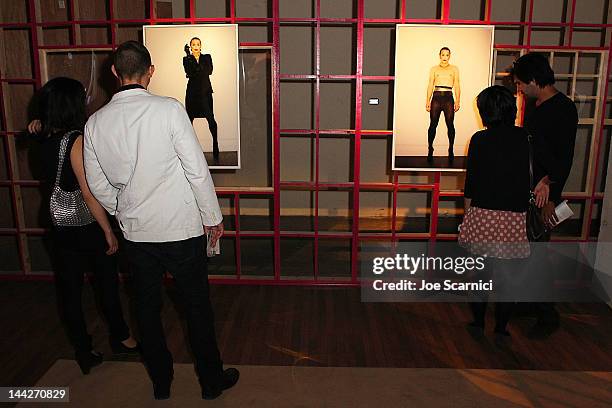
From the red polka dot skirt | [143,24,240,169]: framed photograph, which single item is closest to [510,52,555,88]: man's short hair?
the red polka dot skirt

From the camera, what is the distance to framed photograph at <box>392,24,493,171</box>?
3500 millimetres

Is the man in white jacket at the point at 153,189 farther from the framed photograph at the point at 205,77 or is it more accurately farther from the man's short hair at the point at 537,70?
the man's short hair at the point at 537,70

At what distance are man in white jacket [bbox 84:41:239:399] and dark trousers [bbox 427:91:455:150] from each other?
202 centimetres

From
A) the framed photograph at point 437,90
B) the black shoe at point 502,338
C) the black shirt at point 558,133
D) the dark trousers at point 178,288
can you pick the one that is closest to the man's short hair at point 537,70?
the black shirt at point 558,133

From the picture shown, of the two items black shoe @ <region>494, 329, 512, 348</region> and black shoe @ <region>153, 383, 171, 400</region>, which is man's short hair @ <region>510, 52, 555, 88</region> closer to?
black shoe @ <region>494, 329, 512, 348</region>

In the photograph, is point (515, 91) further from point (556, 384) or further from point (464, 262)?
point (556, 384)

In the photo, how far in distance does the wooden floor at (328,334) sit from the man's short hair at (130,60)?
65.6 inches

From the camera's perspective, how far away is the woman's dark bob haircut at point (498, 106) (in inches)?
107

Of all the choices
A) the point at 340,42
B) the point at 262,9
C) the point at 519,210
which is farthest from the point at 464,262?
the point at 262,9

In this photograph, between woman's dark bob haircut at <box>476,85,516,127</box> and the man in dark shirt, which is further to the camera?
the man in dark shirt

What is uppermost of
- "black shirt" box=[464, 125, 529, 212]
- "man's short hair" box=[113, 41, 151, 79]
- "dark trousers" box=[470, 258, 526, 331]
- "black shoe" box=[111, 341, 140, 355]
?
"man's short hair" box=[113, 41, 151, 79]

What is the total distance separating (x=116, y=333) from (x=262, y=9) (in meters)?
4.43

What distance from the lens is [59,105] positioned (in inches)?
94.1

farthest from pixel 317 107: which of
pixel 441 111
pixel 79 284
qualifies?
pixel 79 284
